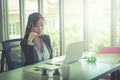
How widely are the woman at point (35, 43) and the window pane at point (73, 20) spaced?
1716 millimetres

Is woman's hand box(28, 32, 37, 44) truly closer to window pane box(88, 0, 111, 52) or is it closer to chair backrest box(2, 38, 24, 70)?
chair backrest box(2, 38, 24, 70)

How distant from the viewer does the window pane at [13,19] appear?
509 centimetres

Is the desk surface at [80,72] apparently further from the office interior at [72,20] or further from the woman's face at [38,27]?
the office interior at [72,20]

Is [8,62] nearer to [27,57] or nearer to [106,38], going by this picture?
[27,57]

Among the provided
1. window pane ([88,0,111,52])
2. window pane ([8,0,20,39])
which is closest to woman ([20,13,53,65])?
window pane ([88,0,111,52])

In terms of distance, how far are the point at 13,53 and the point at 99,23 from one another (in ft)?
6.97

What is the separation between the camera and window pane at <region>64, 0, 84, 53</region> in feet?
14.4

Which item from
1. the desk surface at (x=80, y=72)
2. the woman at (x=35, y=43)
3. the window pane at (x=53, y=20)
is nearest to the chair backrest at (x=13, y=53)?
the woman at (x=35, y=43)

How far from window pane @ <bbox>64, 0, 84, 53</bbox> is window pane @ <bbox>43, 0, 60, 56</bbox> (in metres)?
0.18

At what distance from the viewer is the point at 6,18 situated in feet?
17.1

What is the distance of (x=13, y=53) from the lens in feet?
8.14

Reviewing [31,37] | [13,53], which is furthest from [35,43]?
[13,53]

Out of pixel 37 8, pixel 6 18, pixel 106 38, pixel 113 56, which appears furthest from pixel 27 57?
pixel 6 18

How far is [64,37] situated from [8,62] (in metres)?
2.29
